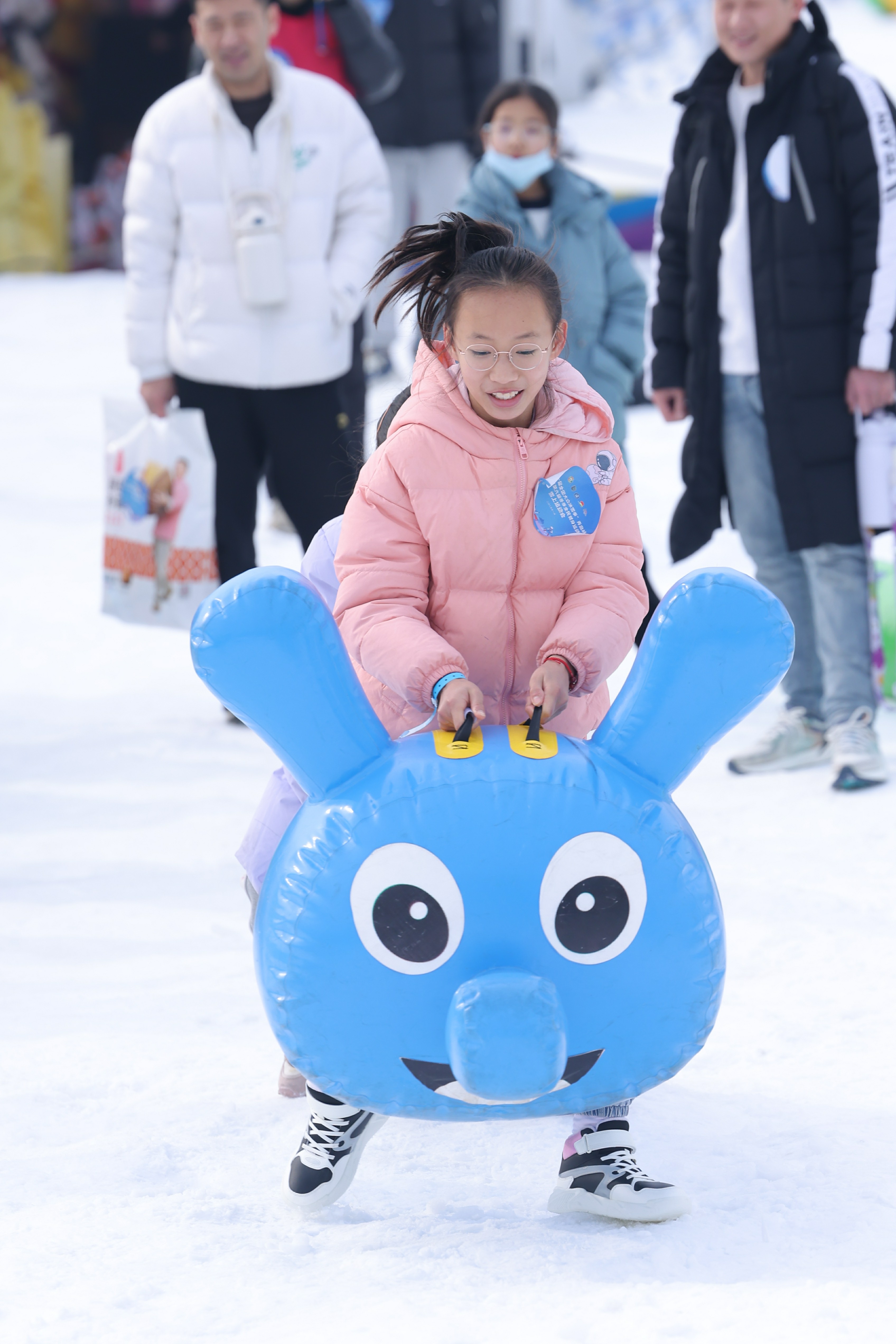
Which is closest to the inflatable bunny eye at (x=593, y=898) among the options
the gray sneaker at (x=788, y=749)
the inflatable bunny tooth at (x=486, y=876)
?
the inflatable bunny tooth at (x=486, y=876)

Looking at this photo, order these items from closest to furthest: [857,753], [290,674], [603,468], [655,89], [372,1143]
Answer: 1. [290,674]
2. [603,468]
3. [372,1143]
4. [857,753]
5. [655,89]

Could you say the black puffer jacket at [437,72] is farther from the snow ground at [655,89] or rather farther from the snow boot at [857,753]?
the snow ground at [655,89]

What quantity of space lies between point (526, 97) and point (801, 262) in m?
0.86

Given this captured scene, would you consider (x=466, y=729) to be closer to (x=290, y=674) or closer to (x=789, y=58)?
(x=290, y=674)

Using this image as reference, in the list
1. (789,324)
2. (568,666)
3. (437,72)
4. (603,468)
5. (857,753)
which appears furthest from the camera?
(437,72)

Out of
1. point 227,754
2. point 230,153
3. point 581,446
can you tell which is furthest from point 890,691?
point 581,446

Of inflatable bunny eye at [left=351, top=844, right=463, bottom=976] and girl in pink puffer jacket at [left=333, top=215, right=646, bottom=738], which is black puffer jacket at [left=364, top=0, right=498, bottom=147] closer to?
girl in pink puffer jacket at [left=333, top=215, right=646, bottom=738]

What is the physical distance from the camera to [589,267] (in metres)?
3.61

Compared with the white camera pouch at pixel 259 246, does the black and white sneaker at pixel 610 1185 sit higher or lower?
lower

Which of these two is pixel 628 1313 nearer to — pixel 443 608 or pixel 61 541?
pixel 443 608

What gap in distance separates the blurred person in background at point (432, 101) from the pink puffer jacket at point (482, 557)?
4434 mm

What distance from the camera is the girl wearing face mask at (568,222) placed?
3.61 meters

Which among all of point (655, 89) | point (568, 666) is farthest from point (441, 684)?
point (655, 89)

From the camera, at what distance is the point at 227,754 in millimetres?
3730
